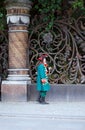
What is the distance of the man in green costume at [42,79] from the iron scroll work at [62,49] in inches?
40.8

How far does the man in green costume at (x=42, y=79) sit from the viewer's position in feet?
45.2

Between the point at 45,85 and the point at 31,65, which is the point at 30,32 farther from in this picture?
the point at 45,85

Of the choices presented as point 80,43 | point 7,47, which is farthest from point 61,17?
point 7,47

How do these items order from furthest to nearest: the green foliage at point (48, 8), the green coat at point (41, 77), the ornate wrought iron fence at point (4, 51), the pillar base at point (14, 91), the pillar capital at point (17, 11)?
the ornate wrought iron fence at point (4, 51)
the green foliage at point (48, 8)
the pillar capital at point (17, 11)
the pillar base at point (14, 91)
the green coat at point (41, 77)

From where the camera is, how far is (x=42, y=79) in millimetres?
13797

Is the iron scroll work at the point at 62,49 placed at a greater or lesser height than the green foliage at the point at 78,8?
lesser

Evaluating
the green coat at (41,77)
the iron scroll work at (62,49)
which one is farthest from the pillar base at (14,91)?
the iron scroll work at (62,49)

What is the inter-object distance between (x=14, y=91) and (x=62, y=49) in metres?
2.16

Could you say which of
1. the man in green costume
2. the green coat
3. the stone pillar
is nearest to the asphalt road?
the man in green costume

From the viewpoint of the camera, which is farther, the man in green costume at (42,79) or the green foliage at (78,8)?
the green foliage at (78,8)

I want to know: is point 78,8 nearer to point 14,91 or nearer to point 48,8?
point 48,8

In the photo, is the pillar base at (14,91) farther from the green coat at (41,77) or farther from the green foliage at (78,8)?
the green foliage at (78,8)

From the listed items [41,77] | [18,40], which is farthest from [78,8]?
[41,77]

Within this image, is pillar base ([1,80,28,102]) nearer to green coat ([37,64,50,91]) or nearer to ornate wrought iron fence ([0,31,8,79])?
green coat ([37,64,50,91])
